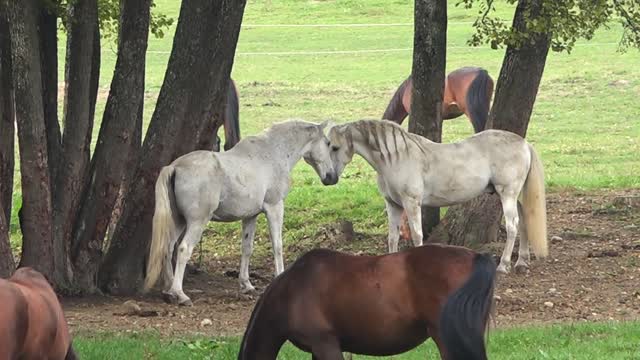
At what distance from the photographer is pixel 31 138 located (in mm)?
11320

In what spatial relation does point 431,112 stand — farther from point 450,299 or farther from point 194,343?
point 450,299

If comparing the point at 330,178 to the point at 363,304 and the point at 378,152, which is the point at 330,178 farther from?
the point at 363,304

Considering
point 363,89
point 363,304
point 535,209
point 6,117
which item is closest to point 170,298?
point 6,117

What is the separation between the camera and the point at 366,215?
1748 cm

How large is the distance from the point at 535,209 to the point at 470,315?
7304 millimetres

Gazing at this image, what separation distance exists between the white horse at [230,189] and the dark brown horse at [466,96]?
747 cm

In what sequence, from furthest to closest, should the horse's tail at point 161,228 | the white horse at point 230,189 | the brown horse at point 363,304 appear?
the white horse at point 230,189
the horse's tail at point 161,228
the brown horse at point 363,304

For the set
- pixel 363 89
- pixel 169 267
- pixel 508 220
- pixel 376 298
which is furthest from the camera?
pixel 363 89

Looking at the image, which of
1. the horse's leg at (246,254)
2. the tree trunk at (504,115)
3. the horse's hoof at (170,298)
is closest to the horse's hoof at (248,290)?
the horse's leg at (246,254)

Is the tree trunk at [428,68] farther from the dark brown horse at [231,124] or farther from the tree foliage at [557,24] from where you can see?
the dark brown horse at [231,124]

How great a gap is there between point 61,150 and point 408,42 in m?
32.4

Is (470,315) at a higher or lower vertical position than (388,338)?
higher

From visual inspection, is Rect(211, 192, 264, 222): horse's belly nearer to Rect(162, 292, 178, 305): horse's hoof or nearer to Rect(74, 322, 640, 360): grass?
Rect(162, 292, 178, 305): horse's hoof

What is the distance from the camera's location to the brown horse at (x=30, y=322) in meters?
6.06
